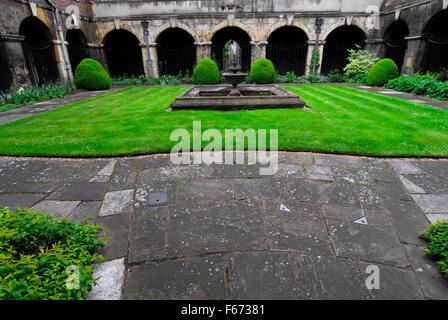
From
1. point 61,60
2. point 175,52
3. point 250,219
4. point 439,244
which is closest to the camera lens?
point 439,244

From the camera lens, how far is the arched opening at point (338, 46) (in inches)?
687

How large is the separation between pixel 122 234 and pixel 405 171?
3.90 meters

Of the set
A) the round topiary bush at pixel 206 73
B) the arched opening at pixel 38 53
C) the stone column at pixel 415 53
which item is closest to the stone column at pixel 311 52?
the stone column at pixel 415 53

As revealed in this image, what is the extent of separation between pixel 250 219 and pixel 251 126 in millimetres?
3126

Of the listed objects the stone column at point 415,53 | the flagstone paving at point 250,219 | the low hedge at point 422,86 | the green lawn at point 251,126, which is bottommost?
the flagstone paving at point 250,219

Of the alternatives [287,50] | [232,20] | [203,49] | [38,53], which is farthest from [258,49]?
[38,53]

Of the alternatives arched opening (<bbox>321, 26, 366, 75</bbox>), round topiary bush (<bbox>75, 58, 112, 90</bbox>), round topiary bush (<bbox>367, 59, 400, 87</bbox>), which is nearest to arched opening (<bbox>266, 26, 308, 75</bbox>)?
arched opening (<bbox>321, 26, 366, 75</bbox>)

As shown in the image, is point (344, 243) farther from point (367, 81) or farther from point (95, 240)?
point (367, 81)

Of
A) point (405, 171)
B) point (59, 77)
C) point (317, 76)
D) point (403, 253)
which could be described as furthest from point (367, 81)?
point (59, 77)

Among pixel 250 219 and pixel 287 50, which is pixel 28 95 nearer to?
pixel 250 219

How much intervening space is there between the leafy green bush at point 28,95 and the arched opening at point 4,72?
15.8 inches

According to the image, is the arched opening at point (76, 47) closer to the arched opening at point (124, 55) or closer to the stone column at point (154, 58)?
the arched opening at point (124, 55)

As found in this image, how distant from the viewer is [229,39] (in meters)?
18.3

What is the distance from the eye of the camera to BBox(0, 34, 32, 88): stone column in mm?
9875
